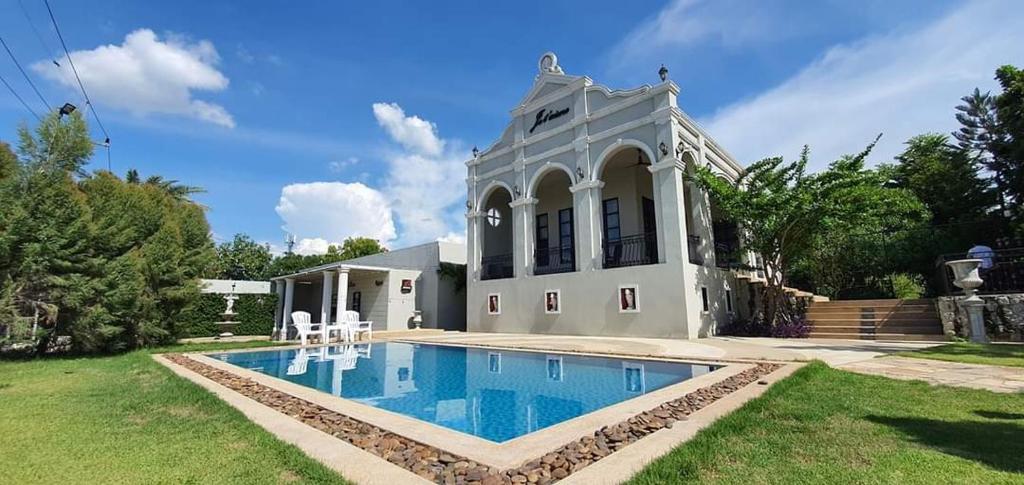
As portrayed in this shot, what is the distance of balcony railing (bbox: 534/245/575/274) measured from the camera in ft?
56.7

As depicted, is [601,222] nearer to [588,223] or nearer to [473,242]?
[588,223]

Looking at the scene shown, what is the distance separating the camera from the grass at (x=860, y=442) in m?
2.45

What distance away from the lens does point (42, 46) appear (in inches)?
349

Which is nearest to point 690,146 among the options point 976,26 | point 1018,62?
point 976,26

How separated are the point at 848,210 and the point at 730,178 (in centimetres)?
560

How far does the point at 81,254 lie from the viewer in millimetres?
9891

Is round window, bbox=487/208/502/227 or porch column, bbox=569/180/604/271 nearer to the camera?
porch column, bbox=569/180/604/271

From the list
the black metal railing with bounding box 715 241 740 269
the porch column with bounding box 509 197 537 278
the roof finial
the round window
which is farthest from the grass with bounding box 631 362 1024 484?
the round window

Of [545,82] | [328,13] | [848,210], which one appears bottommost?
[848,210]

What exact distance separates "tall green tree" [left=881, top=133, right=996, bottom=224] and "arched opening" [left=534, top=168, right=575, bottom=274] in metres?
12.6

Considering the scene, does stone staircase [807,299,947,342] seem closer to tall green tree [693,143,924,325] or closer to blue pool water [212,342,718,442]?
tall green tree [693,143,924,325]

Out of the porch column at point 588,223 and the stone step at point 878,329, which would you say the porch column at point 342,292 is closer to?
the porch column at point 588,223

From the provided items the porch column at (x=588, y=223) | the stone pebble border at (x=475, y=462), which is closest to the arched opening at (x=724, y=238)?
the porch column at (x=588, y=223)

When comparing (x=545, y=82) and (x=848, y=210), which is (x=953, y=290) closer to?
(x=848, y=210)
